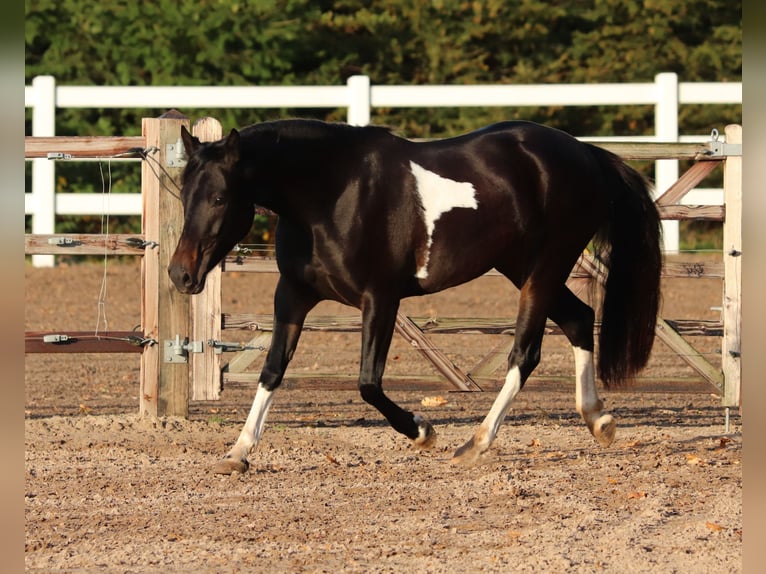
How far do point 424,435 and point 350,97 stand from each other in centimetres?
914

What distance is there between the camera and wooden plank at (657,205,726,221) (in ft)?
23.3

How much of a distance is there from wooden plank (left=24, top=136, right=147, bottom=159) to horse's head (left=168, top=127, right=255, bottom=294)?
5.59 feet

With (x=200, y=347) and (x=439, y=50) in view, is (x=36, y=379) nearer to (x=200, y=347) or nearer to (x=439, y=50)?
(x=200, y=347)

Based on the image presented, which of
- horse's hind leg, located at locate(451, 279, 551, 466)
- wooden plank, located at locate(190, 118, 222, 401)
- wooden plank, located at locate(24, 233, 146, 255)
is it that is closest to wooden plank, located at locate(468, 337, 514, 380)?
horse's hind leg, located at locate(451, 279, 551, 466)

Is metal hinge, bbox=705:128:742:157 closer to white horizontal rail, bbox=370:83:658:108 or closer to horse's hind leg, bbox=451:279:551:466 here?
horse's hind leg, bbox=451:279:551:466

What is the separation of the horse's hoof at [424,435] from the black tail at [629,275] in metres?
1.25

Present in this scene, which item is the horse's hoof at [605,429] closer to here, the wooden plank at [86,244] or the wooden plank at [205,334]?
the wooden plank at [205,334]

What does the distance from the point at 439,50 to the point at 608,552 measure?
1431 cm

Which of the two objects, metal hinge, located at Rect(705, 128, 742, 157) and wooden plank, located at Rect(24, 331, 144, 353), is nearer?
wooden plank, located at Rect(24, 331, 144, 353)

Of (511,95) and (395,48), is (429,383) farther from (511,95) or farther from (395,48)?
(395,48)

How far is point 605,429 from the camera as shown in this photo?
5832mm

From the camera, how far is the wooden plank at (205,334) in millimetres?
6812

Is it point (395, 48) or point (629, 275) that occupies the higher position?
point (395, 48)

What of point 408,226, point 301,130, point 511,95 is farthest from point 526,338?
point 511,95
